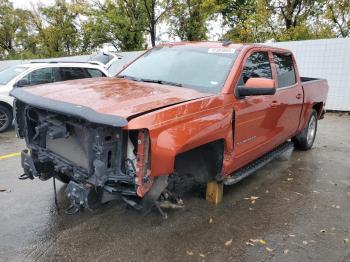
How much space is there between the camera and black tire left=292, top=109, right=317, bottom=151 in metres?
7.07

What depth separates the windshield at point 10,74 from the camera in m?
9.43

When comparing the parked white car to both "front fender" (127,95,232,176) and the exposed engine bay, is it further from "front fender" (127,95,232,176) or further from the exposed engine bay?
"front fender" (127,95,232,176)

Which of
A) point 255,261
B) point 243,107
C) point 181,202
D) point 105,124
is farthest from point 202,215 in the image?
point 105,124

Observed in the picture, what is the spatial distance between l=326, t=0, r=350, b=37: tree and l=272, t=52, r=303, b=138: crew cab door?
15.1 m

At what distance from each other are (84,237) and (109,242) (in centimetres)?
28

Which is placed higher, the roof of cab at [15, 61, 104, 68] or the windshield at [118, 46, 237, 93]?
the windshield at [118, 46, 237, 93]

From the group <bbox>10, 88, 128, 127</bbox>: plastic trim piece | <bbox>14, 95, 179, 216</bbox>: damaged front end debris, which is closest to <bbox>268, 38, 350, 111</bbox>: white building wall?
<bbox>14, 95, 179, 216</bbox>: damaged front end debris

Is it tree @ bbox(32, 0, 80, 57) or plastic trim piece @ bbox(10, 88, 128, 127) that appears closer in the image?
plastic trim piece @ bbox(10, 88, 128, 127)

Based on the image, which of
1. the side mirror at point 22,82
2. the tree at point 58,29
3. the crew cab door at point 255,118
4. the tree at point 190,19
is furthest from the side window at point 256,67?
the tree at point 58,29

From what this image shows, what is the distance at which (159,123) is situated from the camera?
→ 3.13 m

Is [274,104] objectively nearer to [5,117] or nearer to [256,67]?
[256,67]

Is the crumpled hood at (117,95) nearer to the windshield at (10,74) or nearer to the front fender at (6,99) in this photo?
the front fender at (6,99)

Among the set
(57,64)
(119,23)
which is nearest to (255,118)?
(57,64)

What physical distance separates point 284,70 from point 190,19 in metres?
21.6
